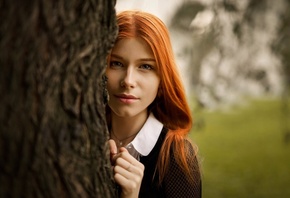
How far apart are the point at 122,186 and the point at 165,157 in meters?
0.32

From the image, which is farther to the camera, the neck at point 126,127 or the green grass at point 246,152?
the green grass at point 246,152

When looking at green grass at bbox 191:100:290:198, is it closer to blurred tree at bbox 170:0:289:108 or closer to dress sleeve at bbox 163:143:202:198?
blurred tree at bbox 170:0:289:108

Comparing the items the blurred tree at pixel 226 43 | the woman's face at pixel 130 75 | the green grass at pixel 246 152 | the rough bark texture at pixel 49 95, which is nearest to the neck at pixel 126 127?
the woman's face at pixel 130 75

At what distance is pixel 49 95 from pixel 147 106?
0.84 m

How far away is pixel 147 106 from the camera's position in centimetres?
201

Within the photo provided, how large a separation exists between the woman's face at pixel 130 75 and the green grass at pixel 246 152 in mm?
4146

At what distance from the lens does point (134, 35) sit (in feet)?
6.19

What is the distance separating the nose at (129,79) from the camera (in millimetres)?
1820

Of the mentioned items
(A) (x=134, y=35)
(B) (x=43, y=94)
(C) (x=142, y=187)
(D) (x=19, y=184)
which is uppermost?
(A) (x=134, y=35)

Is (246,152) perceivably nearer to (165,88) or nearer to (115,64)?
(165,88)

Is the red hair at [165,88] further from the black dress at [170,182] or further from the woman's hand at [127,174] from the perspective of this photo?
the woman's hand at [127,174]

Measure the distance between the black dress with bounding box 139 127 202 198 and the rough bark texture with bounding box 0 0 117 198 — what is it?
52 centimetres

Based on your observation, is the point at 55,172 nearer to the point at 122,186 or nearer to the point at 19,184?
the point at 19,184

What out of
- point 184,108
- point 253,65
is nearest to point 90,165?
point 184,108
